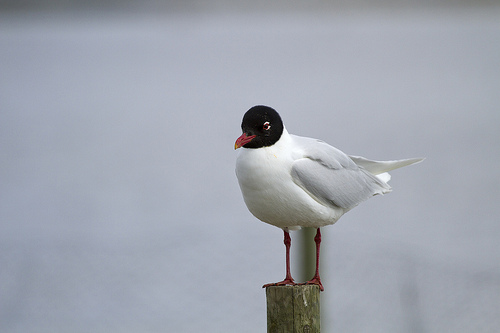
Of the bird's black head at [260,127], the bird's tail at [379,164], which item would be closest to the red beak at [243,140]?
the bird's black head at [260,127]

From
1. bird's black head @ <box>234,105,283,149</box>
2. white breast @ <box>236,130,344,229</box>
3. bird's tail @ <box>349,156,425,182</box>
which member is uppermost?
bird's black head @ <box>234,105,283,149</box>

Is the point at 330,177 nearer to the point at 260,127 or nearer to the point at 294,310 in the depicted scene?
the point at 260,127

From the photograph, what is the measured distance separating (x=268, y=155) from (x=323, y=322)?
1.07m

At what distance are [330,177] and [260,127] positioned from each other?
0.28 m

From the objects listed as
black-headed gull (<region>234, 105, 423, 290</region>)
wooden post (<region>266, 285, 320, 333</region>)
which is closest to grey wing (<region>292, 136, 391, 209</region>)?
black-headed gull (<region>234, 105, 423, 290</region>)

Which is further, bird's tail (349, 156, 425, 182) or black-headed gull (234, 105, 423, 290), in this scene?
bird's tail (349, 156, 425, 182)

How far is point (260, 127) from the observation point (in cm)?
179

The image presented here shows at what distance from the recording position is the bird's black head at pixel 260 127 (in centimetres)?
178

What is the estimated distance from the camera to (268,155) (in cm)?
178

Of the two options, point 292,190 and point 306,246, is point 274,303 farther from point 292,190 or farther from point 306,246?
point 306,246

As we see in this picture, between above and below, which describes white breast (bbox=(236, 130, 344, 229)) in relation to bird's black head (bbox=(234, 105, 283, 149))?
below

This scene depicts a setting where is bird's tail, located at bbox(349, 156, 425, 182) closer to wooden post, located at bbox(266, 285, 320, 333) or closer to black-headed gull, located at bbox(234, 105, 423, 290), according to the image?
black-headed gull, located at bbox(234, 105, 423, 290)

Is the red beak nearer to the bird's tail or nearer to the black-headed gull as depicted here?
the black-headed gull

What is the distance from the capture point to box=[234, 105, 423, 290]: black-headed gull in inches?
69.4
